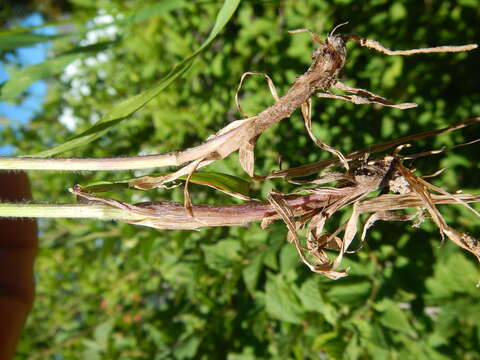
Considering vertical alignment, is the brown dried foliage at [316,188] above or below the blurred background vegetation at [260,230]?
below

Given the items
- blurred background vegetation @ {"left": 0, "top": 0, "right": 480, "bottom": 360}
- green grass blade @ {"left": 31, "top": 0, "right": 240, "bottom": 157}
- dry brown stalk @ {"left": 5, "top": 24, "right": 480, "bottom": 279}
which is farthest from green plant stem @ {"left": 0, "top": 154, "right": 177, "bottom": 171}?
blurred background vegetation @ {"left": 0, "top": 0, "right": 480, "bottom": 360}

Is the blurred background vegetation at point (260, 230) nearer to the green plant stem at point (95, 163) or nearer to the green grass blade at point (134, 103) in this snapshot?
the green grass blade at point (134, 103)

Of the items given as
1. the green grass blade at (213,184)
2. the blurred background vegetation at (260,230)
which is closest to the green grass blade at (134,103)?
the green grass blade at (213,184)

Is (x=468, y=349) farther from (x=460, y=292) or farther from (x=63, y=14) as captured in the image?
(x=63, y=14)

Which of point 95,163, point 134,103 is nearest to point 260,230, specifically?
point 134,103

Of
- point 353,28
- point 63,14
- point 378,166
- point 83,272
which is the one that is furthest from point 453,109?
point 63,14

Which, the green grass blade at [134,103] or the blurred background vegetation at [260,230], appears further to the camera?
the blurred background vegetation at [260,230]
